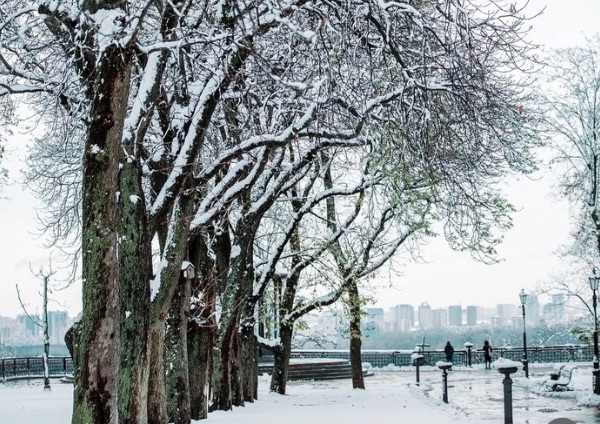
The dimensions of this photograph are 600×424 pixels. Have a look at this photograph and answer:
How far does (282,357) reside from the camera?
999 inches

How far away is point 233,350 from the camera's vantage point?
1955 cm

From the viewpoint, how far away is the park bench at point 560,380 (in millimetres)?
26483

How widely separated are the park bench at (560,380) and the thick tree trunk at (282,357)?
8.92 m

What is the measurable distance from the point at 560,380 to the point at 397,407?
29.7 feet

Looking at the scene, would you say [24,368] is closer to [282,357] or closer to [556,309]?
[282,357]

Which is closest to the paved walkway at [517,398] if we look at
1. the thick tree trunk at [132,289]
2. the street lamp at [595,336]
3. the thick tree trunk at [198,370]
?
the street lamp at [595,336]

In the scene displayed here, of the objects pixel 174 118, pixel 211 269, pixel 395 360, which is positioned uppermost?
pixel 174 118

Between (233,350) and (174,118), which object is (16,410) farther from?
(174,118)

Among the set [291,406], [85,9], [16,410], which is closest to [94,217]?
[85,9]

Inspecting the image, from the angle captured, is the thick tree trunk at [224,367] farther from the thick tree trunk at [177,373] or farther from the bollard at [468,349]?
the bollard at [468,349]

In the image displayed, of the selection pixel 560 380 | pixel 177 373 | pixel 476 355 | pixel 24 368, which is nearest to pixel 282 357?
pixel 560 380

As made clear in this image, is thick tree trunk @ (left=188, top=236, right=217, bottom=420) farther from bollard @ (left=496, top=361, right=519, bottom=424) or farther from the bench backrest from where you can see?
the bench backrest

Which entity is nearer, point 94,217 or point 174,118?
point 94,217

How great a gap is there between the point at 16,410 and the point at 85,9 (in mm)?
12373
